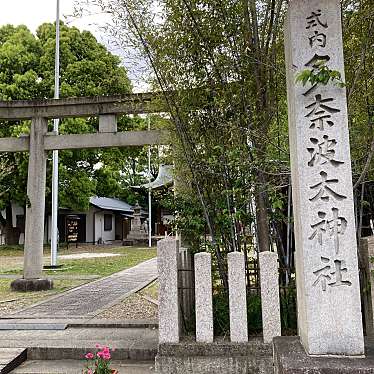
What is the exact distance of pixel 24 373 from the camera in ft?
13.1

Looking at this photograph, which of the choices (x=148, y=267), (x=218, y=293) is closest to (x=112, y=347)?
(x=218, y=293)

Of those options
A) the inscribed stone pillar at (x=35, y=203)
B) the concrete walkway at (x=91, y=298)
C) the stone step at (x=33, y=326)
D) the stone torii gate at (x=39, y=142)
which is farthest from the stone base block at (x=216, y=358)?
the inscribed stone pillar at (x=35, y=203)

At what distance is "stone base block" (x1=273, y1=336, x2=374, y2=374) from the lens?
2.39 m

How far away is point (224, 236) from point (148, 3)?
2604 mm

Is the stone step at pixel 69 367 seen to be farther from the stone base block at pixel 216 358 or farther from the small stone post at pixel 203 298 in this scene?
the small stone post at pixel 203 298

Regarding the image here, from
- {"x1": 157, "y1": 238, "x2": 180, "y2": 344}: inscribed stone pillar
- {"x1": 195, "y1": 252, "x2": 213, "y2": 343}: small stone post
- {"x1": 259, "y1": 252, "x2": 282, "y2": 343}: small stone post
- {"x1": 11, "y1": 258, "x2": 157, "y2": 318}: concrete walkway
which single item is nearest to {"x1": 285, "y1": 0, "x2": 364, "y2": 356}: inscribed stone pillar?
{"x1": 259, "y1": 252, "x2": 282, "y2": 343}: small stone post

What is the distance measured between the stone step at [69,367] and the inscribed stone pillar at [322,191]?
1.94 m

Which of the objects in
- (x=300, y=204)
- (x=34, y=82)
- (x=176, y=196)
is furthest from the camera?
(x=34, y=82)

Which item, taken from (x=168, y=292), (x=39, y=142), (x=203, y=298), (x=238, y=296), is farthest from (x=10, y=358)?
(x=39, y=142)

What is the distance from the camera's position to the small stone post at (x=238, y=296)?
3.62 metres

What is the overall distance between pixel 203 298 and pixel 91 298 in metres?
4.85

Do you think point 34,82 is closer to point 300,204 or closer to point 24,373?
point 24,373

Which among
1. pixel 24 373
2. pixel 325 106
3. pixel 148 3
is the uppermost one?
pixel 148 3

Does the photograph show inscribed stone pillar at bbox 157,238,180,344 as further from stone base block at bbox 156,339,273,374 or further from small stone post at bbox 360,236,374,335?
small stone post at bbox 360,236,374,335
